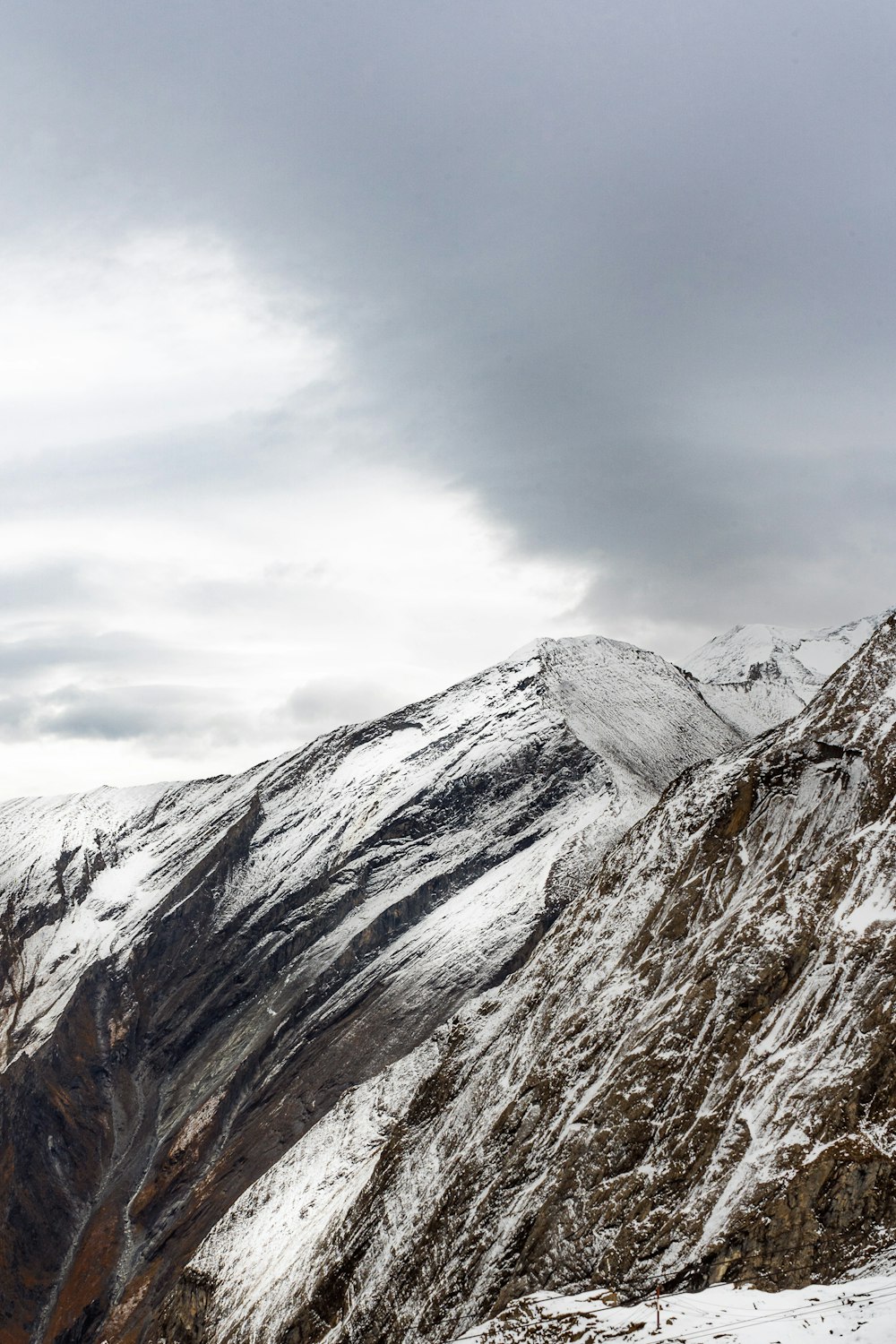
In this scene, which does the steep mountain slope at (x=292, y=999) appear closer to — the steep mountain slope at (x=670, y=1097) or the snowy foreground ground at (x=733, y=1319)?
the steep mountain slope at (x=670, y=1097)

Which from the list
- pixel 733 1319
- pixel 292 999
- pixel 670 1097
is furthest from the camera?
pixel 292 999

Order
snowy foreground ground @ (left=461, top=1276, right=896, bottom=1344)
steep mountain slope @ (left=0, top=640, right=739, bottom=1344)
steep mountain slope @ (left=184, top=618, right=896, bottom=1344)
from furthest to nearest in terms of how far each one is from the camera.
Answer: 1. steep mountain slope @ (left=0, top=640, right=739, bottom=1344)
2. steep mountain slope @ (left=184, top=618, right=896, bottom=1344)
3. snowy foreground ground @ (left=461, top=1276, right=896, bottom=1344)

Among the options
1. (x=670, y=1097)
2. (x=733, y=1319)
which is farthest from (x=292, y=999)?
(x=733, y=1319)

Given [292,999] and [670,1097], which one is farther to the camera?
[292,999]

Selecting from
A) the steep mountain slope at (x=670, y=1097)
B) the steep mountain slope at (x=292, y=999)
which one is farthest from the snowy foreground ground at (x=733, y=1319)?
the steep mountain slope at (x=292, y=999)

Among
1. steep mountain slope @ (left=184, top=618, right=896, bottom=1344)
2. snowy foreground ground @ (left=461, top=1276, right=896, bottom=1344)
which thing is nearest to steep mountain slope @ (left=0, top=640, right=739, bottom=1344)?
steep mountain slope @ (left=184, top=618, right=896, bottom=1344)

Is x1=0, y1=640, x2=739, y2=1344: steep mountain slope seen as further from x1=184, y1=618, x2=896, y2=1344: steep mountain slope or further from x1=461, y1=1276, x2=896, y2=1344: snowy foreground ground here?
x1=461, y1=1276, x2=896, y2=1344: snowy foreground ground

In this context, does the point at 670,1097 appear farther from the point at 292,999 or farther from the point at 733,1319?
the point at 292,999
